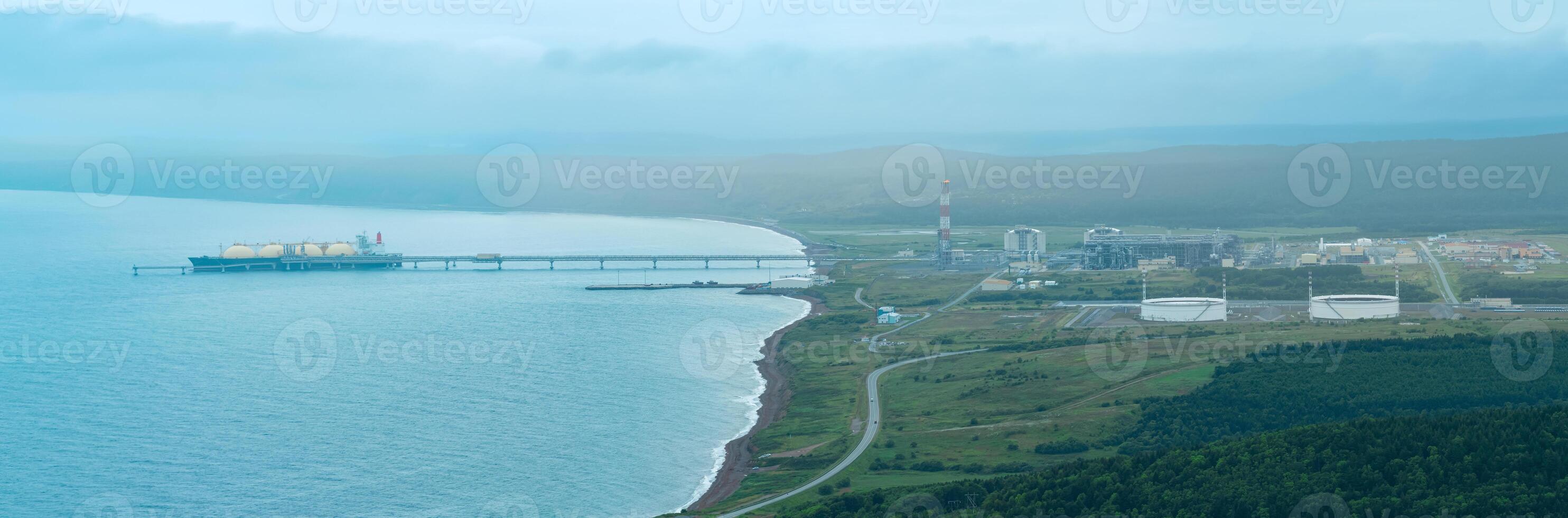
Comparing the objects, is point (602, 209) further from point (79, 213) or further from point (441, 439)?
point (441, 439)

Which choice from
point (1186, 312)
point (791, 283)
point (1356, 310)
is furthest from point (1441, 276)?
point (791, 283)

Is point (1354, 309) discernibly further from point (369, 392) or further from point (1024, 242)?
point (1024, 242)

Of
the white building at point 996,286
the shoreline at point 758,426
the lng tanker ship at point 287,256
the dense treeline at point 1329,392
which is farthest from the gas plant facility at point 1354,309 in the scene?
the lng tanker ship at point 287,256

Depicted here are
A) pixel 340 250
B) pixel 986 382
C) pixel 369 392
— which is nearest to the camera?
pixel 986 382

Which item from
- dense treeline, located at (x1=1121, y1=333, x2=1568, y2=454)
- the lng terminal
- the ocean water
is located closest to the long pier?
the lng terminal

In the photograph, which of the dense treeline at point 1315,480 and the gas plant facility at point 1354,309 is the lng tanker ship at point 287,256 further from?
the dense treeline at point 1315,480

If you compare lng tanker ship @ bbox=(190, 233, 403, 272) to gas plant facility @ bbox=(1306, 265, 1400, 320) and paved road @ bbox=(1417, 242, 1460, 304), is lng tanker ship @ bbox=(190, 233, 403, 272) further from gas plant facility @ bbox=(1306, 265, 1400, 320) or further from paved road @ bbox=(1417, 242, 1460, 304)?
paved road @ bbox=(1417, 242, 1460, 304)
